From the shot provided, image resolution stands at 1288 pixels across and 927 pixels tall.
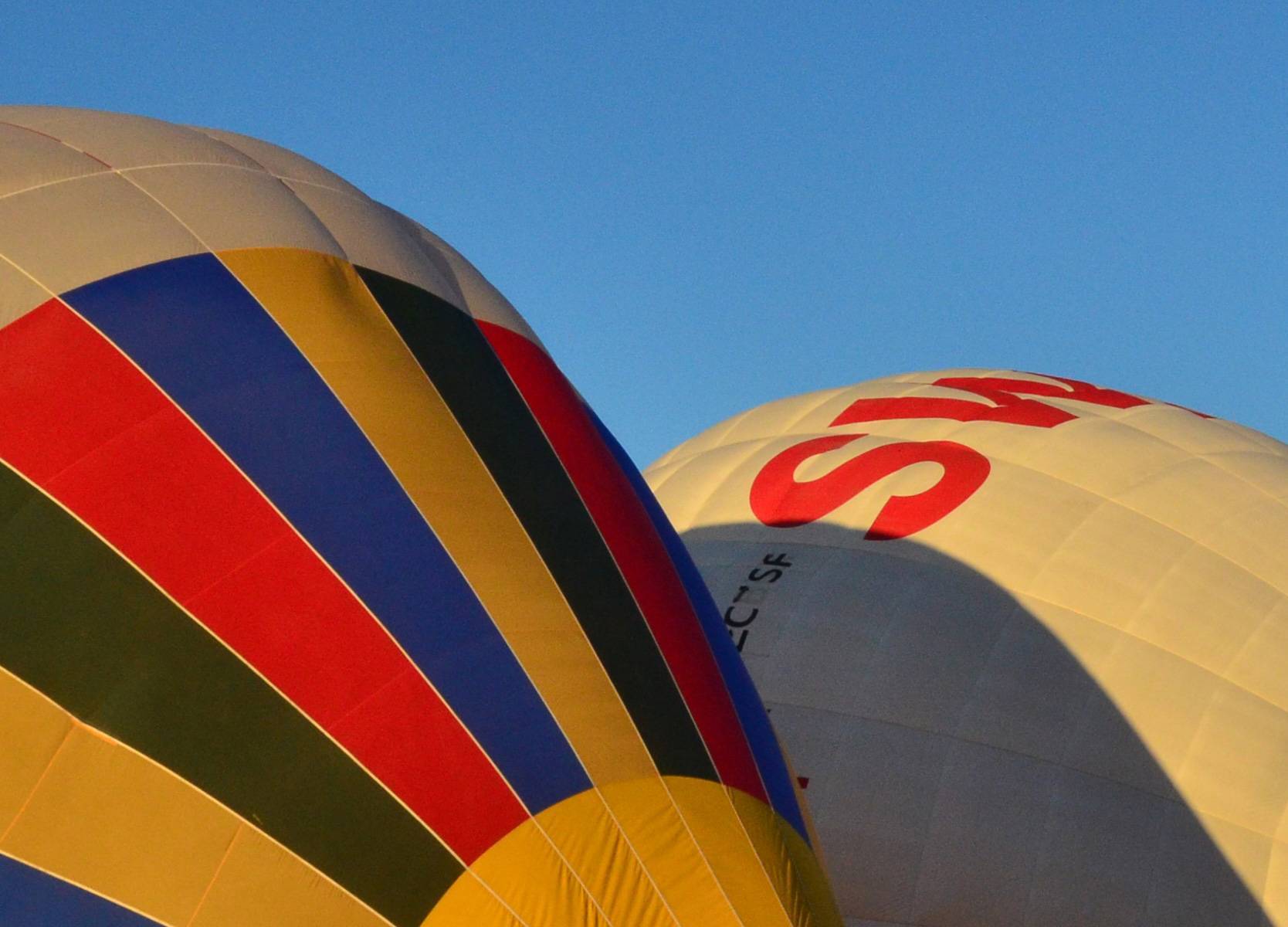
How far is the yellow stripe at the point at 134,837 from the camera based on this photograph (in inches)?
179

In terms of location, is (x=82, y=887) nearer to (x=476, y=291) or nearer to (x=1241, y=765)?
(x=476, y=291)

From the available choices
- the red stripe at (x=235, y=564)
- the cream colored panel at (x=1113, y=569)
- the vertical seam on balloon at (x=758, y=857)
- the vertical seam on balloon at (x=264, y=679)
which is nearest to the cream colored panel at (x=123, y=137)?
the red stripe at (x=235, y=564)

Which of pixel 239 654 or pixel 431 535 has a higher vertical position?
pixel 431 535

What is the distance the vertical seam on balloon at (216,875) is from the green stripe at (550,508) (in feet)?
4.01

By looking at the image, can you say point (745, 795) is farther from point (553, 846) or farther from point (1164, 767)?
point (1164, 767)

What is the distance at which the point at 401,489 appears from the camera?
511 centimetres

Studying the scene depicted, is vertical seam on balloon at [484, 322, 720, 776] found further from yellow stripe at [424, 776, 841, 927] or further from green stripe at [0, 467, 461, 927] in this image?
green stripe at [0, 467, 461, 927]

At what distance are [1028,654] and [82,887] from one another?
554cm

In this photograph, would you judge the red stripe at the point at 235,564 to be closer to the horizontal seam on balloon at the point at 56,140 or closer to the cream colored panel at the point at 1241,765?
the horizontal seam on balloon at the point at 56,140

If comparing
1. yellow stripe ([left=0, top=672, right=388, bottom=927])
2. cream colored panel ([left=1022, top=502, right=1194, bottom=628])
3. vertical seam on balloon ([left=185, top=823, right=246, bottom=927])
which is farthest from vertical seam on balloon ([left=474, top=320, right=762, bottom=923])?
cream colored panel ([left=1022, top=502, right=1194, bottom=628])

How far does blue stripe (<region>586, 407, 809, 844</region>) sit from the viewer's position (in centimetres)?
552

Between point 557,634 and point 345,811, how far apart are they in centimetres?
86

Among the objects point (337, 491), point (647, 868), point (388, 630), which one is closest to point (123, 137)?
point (337, 491)

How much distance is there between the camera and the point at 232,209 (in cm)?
548
